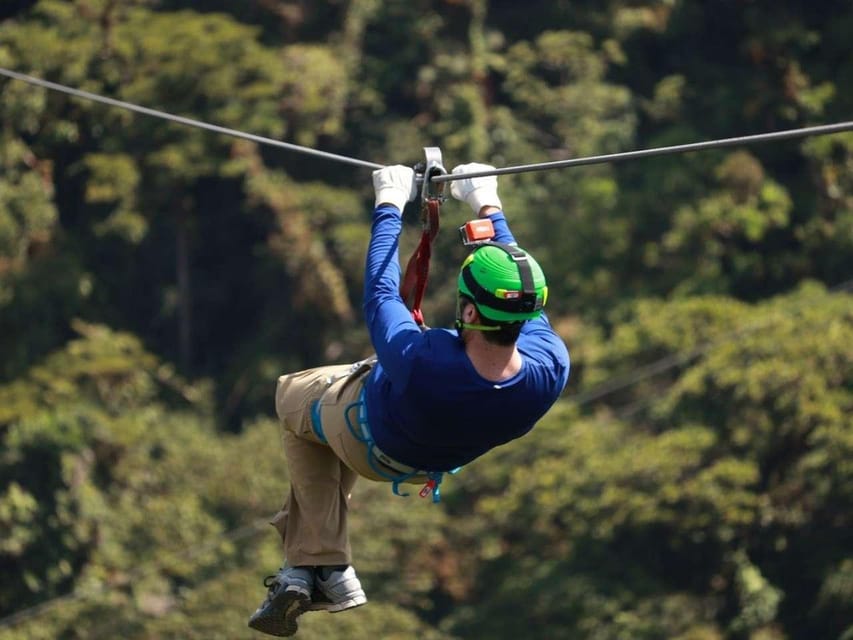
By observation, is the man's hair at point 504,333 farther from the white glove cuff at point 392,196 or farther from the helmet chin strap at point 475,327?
the white glove cuff at point 392,196

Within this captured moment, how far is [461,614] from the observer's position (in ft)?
47.4

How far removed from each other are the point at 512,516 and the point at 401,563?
0.90 metres

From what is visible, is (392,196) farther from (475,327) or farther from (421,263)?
(475,327)

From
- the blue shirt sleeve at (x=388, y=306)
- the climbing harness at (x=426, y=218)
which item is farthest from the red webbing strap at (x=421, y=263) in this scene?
the blue shirt sleeve at (x=388, y=306)

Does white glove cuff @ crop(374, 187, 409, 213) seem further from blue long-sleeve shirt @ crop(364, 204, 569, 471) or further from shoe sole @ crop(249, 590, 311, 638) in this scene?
shoe sole @ crop(249, 590, 311, 638)

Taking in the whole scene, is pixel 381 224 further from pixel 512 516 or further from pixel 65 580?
pixel 65 580

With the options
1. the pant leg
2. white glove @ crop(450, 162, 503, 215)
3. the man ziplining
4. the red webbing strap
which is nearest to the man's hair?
the man ziplining

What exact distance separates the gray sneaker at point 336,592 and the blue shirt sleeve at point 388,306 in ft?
2.24

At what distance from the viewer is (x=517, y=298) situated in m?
3.90

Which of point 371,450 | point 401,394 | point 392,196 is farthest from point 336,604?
point 392,196

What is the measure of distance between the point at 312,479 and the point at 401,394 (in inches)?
23.1

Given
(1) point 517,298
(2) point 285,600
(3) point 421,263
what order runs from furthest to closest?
(2) point 285,600 → (3) point 421,263 → (1) point 517,298

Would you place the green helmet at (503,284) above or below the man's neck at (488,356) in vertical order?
above

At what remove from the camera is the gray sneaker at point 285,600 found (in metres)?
4.48
